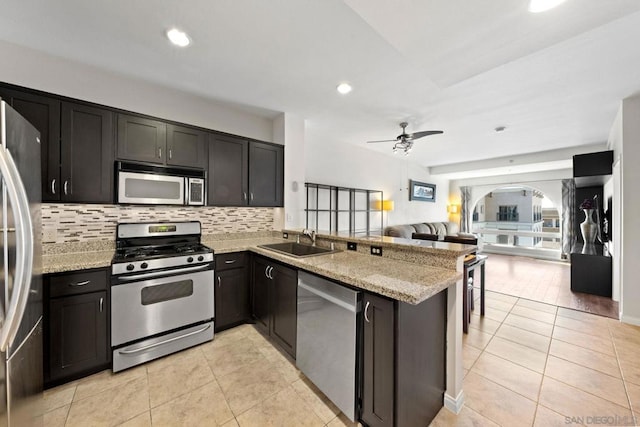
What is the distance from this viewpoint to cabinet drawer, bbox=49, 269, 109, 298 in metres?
1.77

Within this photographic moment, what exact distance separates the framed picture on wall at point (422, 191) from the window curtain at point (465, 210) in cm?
143

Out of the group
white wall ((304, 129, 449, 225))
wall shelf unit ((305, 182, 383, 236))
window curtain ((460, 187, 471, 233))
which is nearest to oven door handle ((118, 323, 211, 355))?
wall shelf unit ((305, 182, 383, 236))

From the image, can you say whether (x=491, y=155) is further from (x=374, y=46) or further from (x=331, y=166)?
(x=374, y=46)

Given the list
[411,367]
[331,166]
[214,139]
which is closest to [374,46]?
[214,139]

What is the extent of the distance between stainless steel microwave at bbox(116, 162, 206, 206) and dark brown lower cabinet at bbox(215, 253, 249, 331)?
2.51 feet

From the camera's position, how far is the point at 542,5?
1337mm

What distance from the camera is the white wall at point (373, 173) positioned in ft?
14.7

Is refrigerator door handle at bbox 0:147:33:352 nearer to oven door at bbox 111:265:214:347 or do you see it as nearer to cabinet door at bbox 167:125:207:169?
oven door at bbox 111:265:214:347

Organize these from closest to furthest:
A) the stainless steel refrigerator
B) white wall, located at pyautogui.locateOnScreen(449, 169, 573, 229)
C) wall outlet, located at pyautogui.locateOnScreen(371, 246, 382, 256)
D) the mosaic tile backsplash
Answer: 1. the stainless steel refrigerator
2. wall outlet, located at pyautogui.locateOnScreen(371, 246, 382, 256)
3. the mosaic tile backsplash
4. white wall, located at pyautogui.locateOnScreen(449, 169, 573, 229)

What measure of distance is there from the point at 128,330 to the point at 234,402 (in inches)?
43.6

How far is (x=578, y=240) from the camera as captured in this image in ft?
19.4

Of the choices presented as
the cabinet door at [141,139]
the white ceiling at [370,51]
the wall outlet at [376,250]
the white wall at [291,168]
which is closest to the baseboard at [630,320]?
the white ceiling at [370,51]

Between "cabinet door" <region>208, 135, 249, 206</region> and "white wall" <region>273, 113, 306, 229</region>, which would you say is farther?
"white wall" <region>273, 113, 306, 229</region>

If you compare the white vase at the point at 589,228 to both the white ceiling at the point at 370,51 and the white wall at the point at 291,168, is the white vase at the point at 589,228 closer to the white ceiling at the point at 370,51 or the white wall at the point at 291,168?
the white ceiling at the point at 370,51
